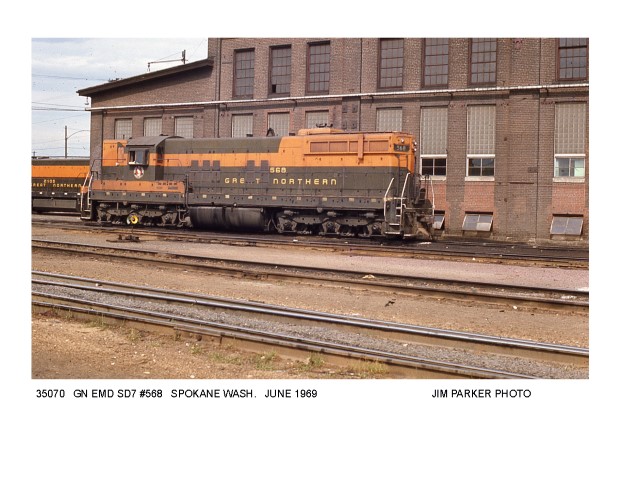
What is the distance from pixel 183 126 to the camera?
35.7 m

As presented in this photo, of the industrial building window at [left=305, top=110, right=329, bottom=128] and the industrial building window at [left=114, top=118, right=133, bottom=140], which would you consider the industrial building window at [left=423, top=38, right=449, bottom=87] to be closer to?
the industrial building window at [left=305, top=110, right=329, bottom=128]

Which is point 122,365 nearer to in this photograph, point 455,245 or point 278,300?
point 278,300

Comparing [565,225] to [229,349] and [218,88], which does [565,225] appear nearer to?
[218,88]

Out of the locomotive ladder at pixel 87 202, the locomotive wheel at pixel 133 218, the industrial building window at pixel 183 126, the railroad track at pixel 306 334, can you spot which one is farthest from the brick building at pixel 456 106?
the railroad track at pixel 306 334

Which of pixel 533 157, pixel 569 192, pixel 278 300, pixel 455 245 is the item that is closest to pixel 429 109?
pixel 533 157

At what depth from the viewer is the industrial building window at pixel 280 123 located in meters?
32.6

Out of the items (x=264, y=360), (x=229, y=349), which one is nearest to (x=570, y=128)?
(x=229, y=349)

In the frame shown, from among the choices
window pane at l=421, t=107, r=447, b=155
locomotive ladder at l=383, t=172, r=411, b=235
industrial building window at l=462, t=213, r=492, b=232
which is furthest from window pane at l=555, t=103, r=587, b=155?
locomotive ladder at l=383, t=172, r=411, b=235

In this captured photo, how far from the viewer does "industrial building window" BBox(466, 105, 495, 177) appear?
28.8 meters

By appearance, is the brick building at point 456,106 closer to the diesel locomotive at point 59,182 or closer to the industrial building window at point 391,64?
the industrial building window at point 391,64

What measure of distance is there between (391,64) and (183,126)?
12.1 m

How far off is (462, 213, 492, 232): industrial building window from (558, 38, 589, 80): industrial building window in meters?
6.48

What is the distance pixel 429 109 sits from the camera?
29859 mm

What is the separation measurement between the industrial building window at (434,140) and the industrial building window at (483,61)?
201 centimetres
